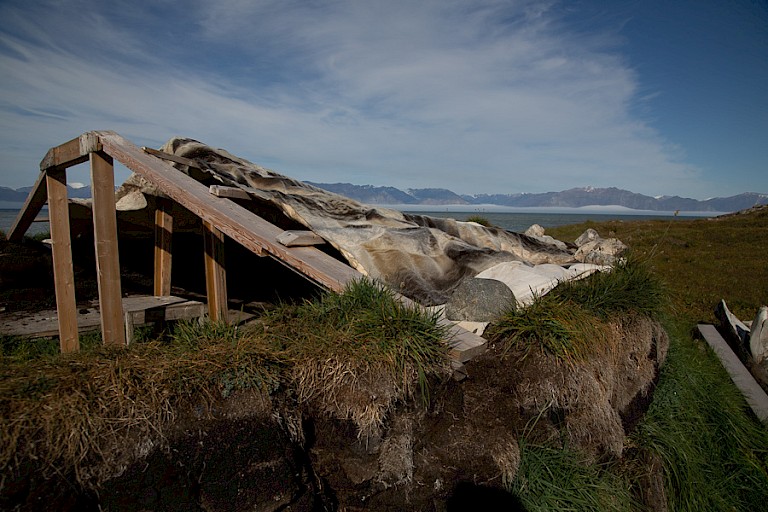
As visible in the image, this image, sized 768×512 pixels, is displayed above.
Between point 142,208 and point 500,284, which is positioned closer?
point 500,284

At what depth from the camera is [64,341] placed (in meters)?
4.85

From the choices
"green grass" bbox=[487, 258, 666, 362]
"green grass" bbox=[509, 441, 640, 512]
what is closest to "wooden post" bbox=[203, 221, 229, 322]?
"green grass" bbox=[487, 258, 666, 362]

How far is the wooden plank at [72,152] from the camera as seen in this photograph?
179 inches

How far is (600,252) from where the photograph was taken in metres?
7.48

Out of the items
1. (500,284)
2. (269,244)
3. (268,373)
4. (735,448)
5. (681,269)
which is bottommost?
(735,448)

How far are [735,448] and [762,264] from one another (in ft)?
37.7

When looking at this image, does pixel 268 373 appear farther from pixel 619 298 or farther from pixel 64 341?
pixel 619 298

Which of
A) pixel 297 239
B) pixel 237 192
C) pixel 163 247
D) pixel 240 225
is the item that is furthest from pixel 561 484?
pixel 163 247

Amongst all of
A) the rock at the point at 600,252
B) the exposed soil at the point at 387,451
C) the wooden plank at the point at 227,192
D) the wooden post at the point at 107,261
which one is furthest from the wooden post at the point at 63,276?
the rock at the point at 600,252

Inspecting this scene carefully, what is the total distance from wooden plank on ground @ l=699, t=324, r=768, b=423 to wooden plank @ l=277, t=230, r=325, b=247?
260 inches

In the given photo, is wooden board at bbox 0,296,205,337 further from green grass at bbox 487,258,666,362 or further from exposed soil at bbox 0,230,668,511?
green grass at bbox 487,258,666,362

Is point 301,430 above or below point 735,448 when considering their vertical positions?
above

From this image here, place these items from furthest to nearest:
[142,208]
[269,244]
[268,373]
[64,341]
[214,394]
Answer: [142,208] → [64,341] → [269,244] → [268,373] → [214,394]

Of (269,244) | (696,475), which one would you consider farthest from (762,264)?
(269,244)
